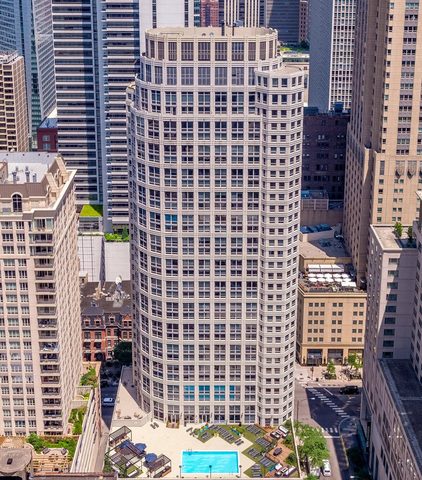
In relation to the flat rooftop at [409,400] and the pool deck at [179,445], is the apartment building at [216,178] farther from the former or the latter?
the flat rooftop at [409,400]

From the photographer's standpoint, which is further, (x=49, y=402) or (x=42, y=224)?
(x=49, y=402)

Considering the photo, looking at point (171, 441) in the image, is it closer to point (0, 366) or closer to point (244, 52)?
point (0, 366)

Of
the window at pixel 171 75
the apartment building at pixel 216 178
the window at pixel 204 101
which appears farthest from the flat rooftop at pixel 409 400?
the window at pixel 171 75

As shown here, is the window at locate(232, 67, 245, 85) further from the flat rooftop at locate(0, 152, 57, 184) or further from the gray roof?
the gray roof

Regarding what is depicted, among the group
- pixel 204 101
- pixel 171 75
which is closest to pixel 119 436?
pixel 204 101

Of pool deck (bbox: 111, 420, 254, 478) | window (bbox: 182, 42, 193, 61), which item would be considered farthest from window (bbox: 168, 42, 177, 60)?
pool deck (bbox: 111, 420, 254, 478)

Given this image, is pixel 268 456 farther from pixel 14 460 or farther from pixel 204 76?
pixel 204 76

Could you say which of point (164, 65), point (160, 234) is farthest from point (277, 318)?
point (164, 65)
